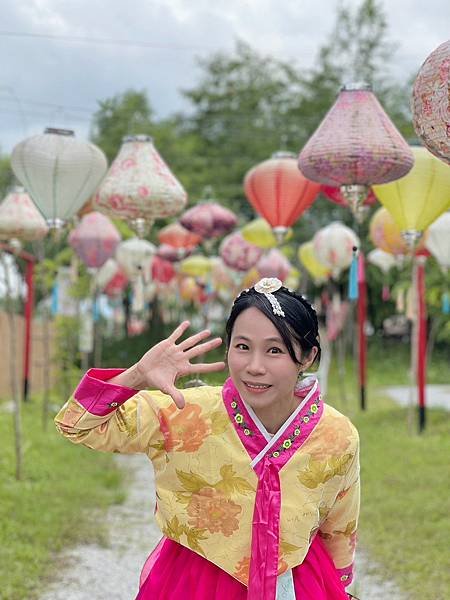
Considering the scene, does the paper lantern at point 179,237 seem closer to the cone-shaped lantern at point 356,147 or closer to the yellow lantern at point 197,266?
the yellow lantern at point 197,266

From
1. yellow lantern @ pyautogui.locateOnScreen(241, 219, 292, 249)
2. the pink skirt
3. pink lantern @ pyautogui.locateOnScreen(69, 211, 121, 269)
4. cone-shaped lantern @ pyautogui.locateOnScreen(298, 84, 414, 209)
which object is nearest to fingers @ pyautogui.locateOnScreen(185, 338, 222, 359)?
the pink skirt

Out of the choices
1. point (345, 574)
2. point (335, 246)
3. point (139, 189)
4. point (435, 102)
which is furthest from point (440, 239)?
point (345, 574)

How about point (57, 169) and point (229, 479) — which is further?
point (57, 169)

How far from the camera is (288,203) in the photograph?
5.71 m

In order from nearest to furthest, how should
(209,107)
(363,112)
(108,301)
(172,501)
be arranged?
(172,501), (363,112), (108,301), (209,107)

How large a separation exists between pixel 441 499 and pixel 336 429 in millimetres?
4703

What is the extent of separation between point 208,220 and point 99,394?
249 inches

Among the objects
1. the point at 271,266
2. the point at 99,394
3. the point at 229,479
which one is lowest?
the point at 229,479

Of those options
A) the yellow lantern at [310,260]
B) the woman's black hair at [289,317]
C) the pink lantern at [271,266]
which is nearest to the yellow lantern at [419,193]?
the woman's black hair at [289,317]

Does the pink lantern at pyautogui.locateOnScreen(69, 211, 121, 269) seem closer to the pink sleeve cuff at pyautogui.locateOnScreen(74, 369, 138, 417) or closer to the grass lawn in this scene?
the grass lawn

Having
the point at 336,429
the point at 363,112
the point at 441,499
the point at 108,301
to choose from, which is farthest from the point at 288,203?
the point at 108,301

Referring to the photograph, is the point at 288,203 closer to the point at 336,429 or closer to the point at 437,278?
the point at 336,429

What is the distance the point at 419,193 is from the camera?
4.47 metres

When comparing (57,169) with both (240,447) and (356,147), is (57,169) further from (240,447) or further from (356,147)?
(240,447)
